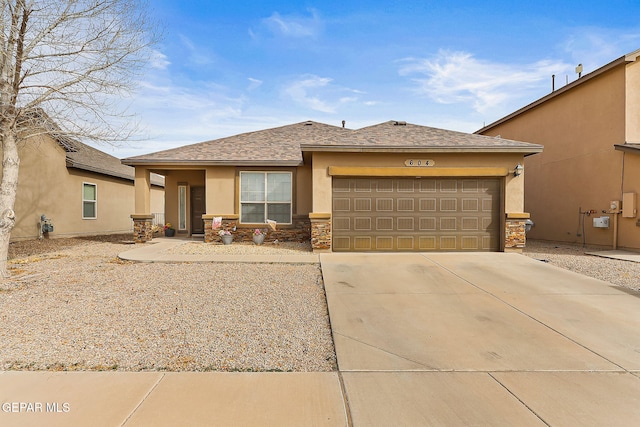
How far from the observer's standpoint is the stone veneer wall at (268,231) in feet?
42.2

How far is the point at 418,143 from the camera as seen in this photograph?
1066 cm

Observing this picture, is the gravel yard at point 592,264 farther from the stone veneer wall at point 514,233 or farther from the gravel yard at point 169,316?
the stone veneer wall at point 514,233

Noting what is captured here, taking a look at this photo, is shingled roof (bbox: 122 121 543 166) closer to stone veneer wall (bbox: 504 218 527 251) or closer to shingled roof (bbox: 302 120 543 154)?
shingled roof (bbox: 302 120 543 154)

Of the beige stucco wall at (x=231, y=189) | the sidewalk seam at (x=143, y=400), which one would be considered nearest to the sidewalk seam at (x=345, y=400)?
the sidewalk seam at (x=143, y=400)

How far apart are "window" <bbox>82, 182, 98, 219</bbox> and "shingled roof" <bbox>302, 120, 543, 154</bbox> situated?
473 inches

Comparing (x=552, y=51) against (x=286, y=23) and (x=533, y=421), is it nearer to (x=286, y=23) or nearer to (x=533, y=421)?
(x=286, y=23)

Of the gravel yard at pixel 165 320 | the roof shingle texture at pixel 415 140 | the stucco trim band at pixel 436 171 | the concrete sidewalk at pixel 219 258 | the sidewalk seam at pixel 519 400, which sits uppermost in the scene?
the roof shingle texture at pixel 415 140

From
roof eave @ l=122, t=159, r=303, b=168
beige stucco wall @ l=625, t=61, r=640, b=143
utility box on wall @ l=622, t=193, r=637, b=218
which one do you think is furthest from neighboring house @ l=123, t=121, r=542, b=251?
beige stucco wall @ l=625, t=61, r=640, b=143

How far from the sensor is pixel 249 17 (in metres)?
12.1

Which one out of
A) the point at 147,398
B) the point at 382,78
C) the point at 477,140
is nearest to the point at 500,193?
the point at 477,140

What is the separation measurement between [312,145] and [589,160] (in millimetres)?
10371

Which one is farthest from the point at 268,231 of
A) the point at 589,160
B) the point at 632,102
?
the point at 632,102

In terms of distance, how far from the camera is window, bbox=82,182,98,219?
1614 centimetres

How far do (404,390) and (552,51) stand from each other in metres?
16.7
